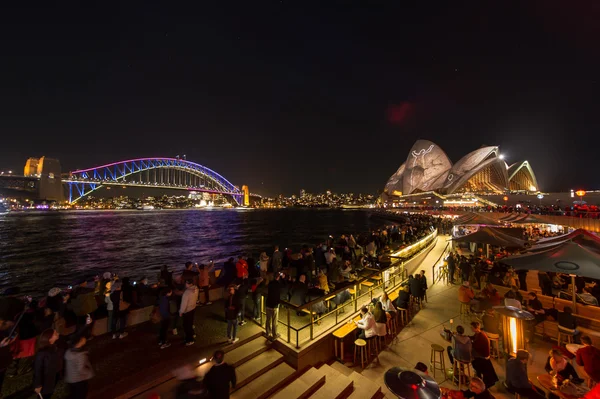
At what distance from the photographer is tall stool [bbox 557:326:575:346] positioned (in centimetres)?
530

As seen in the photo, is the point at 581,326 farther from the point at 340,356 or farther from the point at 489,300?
the point at 340,356

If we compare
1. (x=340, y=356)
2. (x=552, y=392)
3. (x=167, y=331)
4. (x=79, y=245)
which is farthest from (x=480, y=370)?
(x=79, y=245)

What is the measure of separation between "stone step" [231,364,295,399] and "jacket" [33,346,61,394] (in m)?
2.46

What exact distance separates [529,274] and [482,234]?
281 centimetres

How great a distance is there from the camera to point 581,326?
5.98 metres

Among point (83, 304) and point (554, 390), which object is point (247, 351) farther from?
point (554, 390)

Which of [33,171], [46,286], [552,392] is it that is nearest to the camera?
[552,392]

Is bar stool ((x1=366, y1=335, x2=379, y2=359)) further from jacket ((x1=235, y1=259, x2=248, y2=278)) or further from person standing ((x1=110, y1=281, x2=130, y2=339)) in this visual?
person standing ((x1=110, y1=281, x2=130, y2=339))

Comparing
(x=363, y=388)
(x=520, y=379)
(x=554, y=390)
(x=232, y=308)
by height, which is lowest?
(x=363, y=388)

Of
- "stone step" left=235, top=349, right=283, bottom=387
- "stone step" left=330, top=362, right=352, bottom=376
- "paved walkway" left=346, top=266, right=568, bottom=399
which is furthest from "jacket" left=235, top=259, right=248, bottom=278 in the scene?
"paved walkway" left=346, top=266, right=568, bottom=399

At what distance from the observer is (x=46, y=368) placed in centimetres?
355

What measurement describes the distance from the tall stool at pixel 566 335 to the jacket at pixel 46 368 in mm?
8947

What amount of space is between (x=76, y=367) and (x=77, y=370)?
41 mm

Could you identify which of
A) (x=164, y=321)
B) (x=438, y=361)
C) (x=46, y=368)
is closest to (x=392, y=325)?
(x=438, y=361)
